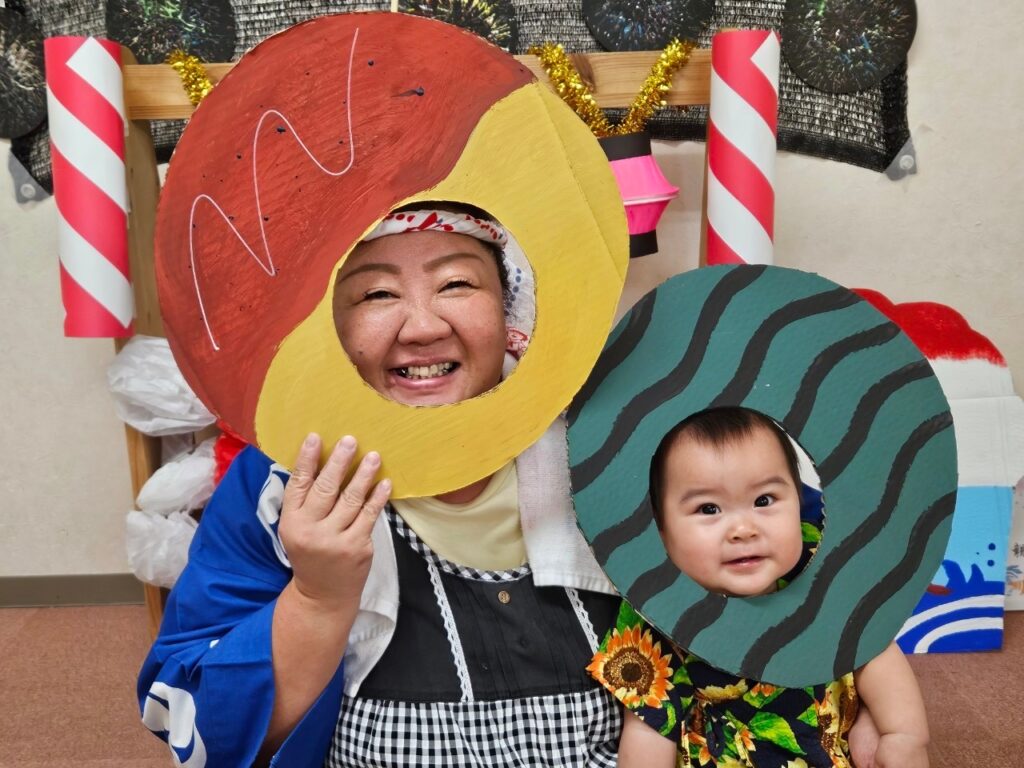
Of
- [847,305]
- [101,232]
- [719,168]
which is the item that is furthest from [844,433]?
[101,232]

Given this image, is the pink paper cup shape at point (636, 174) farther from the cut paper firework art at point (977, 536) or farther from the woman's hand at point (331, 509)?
the woman's hand at point (331, 509)

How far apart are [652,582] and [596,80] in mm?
1047

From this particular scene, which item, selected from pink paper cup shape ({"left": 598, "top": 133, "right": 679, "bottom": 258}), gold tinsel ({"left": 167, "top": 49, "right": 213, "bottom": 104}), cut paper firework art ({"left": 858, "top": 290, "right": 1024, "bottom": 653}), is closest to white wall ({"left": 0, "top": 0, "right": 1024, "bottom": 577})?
cut paper firework art ({"left": 858, "top": 290, "right": 1024, "bottom": 653})

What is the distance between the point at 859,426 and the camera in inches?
30.1

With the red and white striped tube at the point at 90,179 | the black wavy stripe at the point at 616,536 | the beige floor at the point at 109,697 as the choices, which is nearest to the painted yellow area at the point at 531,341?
the black wavy stripe at the point at 616,536

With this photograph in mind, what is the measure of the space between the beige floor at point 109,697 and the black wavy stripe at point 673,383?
40.4 inches

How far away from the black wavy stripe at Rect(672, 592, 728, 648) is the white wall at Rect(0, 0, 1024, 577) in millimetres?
1208

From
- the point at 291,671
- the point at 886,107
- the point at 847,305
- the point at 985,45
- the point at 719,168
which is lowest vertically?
the point at 291,671

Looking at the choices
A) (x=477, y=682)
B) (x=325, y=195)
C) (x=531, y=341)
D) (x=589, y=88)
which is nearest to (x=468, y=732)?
(x=477, y=682)

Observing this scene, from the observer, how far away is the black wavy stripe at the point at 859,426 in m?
0.76

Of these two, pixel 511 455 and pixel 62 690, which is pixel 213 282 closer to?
pixel 511 455

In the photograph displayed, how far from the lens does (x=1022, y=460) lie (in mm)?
1758

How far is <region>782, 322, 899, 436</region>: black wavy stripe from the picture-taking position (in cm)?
75

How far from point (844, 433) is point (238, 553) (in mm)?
581
